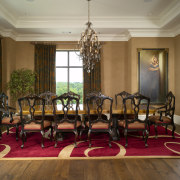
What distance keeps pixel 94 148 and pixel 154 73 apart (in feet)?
13.8

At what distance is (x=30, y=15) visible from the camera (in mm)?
5758

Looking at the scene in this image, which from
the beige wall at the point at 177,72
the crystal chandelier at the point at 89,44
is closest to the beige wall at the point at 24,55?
the crystal chandelier at the point at 89,44

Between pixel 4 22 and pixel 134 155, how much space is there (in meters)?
5.57

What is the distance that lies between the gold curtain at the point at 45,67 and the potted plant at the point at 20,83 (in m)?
0.28

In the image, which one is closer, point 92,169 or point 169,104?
point 92,169

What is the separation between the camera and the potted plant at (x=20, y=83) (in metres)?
6.39

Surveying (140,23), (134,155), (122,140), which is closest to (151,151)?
(134,155)

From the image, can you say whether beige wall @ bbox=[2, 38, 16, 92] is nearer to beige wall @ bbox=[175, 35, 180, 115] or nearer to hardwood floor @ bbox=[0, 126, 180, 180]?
hardwood floor @ bbox=[0, 126, 180, 180]

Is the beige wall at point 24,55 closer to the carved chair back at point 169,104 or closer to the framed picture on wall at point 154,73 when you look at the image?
the framed picture on wall at point 154,73

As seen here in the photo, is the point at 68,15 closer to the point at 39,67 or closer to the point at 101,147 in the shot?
the point at 39,67

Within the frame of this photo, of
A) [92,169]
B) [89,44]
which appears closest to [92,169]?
[92,169]

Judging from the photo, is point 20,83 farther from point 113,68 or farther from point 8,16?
point 113,68

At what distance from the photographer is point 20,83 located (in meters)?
6.45

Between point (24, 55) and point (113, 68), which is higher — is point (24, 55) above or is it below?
above
